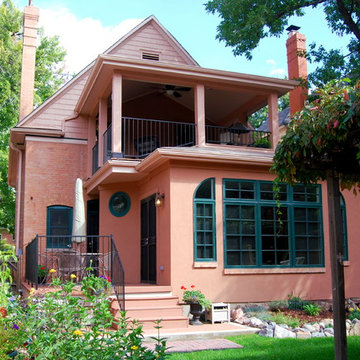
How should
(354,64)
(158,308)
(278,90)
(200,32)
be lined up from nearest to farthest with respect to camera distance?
(158,308) < (278,90) < (354,64) < (200,32)

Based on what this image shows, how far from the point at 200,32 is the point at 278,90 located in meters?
7.16

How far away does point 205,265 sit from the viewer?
10.3 meters

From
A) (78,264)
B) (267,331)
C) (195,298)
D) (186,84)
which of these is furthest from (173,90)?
(267,331)

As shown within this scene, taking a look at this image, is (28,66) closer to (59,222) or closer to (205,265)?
(59,222)

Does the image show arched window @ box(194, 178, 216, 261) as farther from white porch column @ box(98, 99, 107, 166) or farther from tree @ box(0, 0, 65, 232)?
tree @ box(0, 0, 65, 232)

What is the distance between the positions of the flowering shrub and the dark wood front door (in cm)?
189

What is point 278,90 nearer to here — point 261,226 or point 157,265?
point 261,226

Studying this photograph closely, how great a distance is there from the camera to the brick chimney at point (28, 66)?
1652 cm

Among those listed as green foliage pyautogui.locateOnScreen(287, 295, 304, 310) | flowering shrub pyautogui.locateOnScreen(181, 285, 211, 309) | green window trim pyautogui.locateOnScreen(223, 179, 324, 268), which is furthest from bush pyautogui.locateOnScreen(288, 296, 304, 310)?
flowering shrub pyautogui.locateOnScreen(181, 285, 211, 309)

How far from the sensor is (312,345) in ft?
24.1

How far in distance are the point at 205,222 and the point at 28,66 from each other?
9821 mm

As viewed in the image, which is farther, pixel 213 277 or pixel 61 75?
pixel 61 75

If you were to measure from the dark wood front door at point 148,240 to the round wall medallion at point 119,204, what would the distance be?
561 millimetres

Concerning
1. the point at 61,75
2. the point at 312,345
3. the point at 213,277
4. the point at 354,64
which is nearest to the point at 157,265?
the point at 213,277
